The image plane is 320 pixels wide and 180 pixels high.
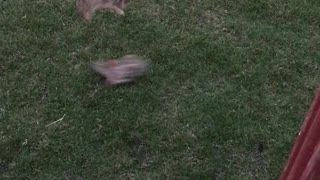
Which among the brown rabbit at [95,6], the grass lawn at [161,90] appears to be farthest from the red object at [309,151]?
the brown rabbit at [95,6]

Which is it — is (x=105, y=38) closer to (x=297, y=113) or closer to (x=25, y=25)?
(x=25, y=25)

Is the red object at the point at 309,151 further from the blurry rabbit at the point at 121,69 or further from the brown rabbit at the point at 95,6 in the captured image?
the brown rabbit at the point at 95,6

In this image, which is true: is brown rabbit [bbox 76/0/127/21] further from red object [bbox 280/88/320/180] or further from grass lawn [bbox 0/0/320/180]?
red object [bbox 280/88/320/180]

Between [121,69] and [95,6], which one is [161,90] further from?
[95,6]

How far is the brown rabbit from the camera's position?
3.25 metres

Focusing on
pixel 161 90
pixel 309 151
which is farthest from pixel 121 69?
pixel 309 151

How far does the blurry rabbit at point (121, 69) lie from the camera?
3.23m

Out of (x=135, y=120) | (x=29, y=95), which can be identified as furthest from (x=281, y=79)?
(x=29, y=95)

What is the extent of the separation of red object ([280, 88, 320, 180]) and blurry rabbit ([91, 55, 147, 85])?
5.83ft

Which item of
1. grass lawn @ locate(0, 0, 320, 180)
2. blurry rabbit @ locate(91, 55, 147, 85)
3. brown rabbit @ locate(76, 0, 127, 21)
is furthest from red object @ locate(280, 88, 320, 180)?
brown rabbit @ locate(76, 0, 127, 21)

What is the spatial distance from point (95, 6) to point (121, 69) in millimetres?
350

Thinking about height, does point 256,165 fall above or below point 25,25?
below

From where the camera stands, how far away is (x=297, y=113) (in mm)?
3148

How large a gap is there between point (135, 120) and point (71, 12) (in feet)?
Result: 2.99
